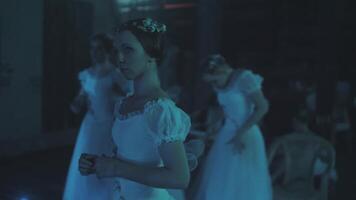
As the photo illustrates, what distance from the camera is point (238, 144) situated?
3285 mm

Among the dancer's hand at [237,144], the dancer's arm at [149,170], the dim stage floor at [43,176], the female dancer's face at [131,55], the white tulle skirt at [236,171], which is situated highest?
the female dancer's face at [131,55]

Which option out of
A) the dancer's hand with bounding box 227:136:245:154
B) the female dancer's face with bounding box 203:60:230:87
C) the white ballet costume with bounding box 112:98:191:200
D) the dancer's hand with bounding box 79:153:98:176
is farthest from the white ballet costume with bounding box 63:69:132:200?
the dancer's hand with bounding box 79:153:98:176

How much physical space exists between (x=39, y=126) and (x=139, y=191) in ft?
12.3

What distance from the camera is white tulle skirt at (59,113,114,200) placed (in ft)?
10.4

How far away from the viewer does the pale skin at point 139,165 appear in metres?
1.27

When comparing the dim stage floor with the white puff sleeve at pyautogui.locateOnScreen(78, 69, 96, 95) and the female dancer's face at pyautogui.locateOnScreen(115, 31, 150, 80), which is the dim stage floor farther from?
the female dancer's face at pyautogui.locateOnScreen(115, 31, 150, 80)

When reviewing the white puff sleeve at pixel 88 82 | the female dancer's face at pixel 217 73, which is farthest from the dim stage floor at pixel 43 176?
the female dancer's face at pixel 217 73

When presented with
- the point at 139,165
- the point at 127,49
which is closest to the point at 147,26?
the point at 127,49

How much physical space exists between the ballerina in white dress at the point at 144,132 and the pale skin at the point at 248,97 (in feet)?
5.80

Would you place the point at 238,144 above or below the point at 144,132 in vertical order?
below

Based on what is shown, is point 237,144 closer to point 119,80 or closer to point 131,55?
point 119,80

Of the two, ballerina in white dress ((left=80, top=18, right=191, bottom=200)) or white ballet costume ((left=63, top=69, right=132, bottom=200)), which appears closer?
ballerina in white dress ((left=80, top=18, right=191, bottom=200))

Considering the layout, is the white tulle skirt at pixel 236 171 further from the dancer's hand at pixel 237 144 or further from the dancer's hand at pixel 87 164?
the dancer's hand at pixel 87 164

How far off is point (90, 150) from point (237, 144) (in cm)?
93
